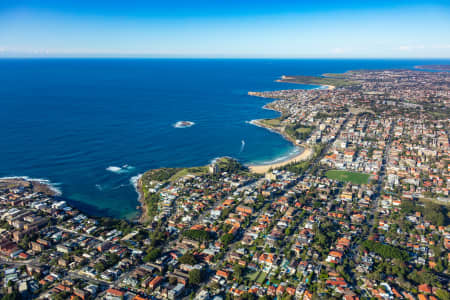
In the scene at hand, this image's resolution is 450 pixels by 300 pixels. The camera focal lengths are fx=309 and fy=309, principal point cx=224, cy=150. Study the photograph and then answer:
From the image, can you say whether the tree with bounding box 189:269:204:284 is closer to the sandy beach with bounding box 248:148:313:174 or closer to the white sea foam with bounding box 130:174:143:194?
the white sea foam with bounding box 130:174:143:194

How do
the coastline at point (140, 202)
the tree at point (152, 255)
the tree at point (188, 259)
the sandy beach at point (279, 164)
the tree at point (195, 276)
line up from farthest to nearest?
the sandy beach at point (279, 164) < the coastline at point (140, 202) < the tree at point (152, 255) < the tree at point (188, 259) < the tree at point (195, 276)

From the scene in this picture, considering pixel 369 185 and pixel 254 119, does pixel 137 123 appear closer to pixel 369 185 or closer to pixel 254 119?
pixel 254 119

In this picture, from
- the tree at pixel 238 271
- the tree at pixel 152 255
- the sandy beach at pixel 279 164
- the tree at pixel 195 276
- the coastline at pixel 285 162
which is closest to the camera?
the tree at pixel 195 276

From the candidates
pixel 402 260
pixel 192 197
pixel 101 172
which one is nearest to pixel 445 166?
pixel 402 260

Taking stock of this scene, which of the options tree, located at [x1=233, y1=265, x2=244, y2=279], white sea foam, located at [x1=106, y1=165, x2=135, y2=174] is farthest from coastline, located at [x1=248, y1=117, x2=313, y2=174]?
tree, located at [x1=233, y1=265, x2=244, y2=279]

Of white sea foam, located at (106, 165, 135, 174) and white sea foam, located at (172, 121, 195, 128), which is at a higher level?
A: white sea foam, located at (172, 121, 195, 128)

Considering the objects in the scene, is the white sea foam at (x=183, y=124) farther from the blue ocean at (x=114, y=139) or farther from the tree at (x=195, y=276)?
the tree at (x=195, y=276)

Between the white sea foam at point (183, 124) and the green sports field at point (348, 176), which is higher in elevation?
the white sea foam at point (183, 124)

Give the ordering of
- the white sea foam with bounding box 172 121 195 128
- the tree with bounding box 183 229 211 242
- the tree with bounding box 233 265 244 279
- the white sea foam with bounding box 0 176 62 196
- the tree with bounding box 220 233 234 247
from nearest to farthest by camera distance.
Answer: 1. the tree with bounding box 233 265 244 279
2. the tree with bounding box 220 233 234 247
3. the tree with bounding box 183 229 211 242
4. the white sea foam with bounding box 0 176 62 196
5. the white sea foam with bounding box 172 121 195 128

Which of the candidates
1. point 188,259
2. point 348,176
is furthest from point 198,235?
point 348,176

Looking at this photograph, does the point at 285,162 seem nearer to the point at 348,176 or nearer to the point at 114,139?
the point at 348,176

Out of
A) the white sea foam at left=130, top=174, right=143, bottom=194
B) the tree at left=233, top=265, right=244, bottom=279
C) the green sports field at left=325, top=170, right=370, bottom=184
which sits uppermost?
the green sports field at left=325, top=170, right=370, bottom=184

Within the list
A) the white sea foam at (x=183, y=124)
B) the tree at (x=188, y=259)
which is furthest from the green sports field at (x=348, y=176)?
the white sea foam at (x=183, y=124)
